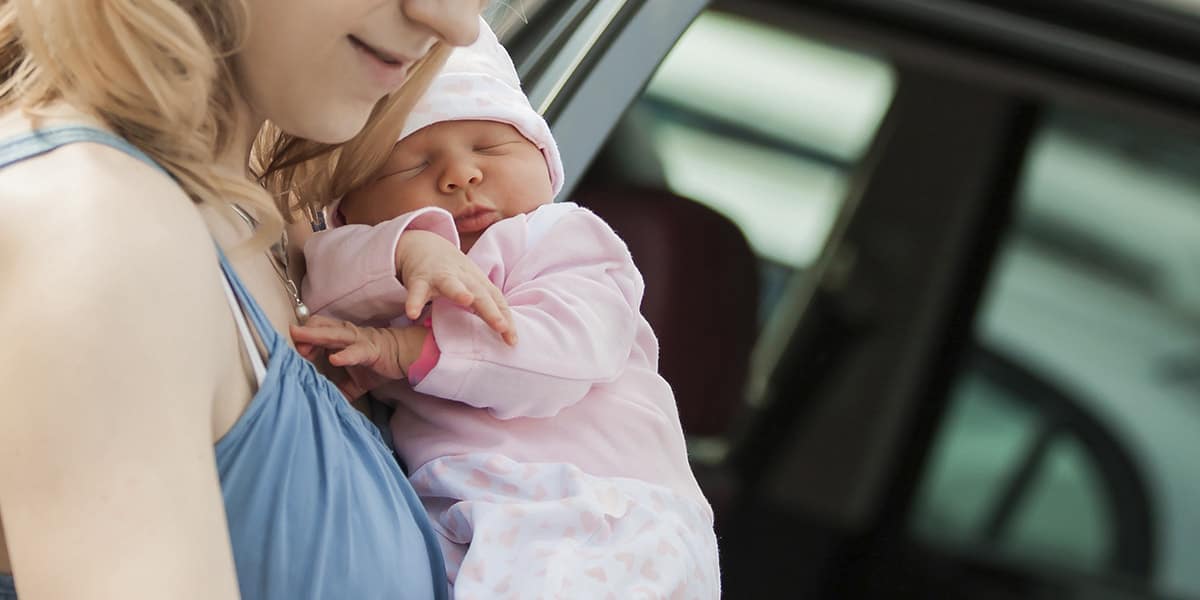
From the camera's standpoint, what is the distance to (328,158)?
1.35m

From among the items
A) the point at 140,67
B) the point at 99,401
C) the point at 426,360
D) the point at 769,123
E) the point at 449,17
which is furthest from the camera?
the point at 769,123

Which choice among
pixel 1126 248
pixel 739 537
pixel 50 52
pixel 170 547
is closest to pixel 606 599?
pixel 170 547

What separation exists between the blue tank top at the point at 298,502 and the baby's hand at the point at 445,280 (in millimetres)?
119

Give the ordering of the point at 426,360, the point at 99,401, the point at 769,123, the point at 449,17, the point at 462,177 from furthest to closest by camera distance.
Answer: the point at 769,123
the point at 462,177
the point at 426,360
the point at 449,17
the point at 99,401

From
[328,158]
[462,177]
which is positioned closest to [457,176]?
[462,177]

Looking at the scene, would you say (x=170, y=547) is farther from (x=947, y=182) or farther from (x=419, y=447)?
(x=947, y=182)

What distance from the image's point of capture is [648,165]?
3014 millimetres

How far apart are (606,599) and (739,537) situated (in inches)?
124

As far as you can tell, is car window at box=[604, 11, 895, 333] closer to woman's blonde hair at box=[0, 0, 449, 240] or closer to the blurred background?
the blurred background

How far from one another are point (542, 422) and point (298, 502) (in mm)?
277

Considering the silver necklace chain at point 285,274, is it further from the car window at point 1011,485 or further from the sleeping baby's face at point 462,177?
the car window at point 1011,485

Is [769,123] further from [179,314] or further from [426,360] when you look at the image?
[179,314]

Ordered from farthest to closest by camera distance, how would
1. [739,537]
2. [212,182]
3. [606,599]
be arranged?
1. [739,537]
2. [606,599]
3. [212,182]

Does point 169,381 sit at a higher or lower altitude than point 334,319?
higher
